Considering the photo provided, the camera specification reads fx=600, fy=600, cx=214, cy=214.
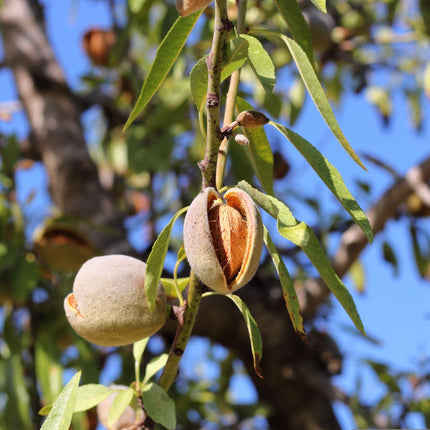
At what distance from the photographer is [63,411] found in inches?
20.0

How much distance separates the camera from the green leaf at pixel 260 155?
732mm

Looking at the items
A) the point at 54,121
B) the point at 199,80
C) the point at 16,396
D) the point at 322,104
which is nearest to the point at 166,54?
the point at 199,80

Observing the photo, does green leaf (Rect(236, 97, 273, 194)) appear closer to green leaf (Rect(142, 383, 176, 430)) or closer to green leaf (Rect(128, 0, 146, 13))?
green leaf (Rect(142, 383, 176, 430))

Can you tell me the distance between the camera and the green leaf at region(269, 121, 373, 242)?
0.56 metres

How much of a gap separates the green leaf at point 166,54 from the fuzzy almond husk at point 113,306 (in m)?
0.16

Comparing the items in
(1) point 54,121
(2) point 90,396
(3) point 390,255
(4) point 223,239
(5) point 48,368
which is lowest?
(3) point 390,255

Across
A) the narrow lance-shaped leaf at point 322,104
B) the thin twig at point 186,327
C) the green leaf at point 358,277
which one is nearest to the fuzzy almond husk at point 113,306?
the thin twig at point 186,327

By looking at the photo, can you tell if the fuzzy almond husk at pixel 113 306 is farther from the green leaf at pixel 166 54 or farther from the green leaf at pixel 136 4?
the green leaf at pixel 136 4

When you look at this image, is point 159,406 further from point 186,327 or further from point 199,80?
point 199,80

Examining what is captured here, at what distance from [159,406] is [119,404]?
5 cm

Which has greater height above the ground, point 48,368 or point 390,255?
point 48,368

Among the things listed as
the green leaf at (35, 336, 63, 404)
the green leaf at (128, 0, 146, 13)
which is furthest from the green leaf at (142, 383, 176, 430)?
the green leaf at (128, 0, 146, 13)

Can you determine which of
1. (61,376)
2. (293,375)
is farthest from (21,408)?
(293,375)

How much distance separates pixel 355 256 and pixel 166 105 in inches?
25.9
